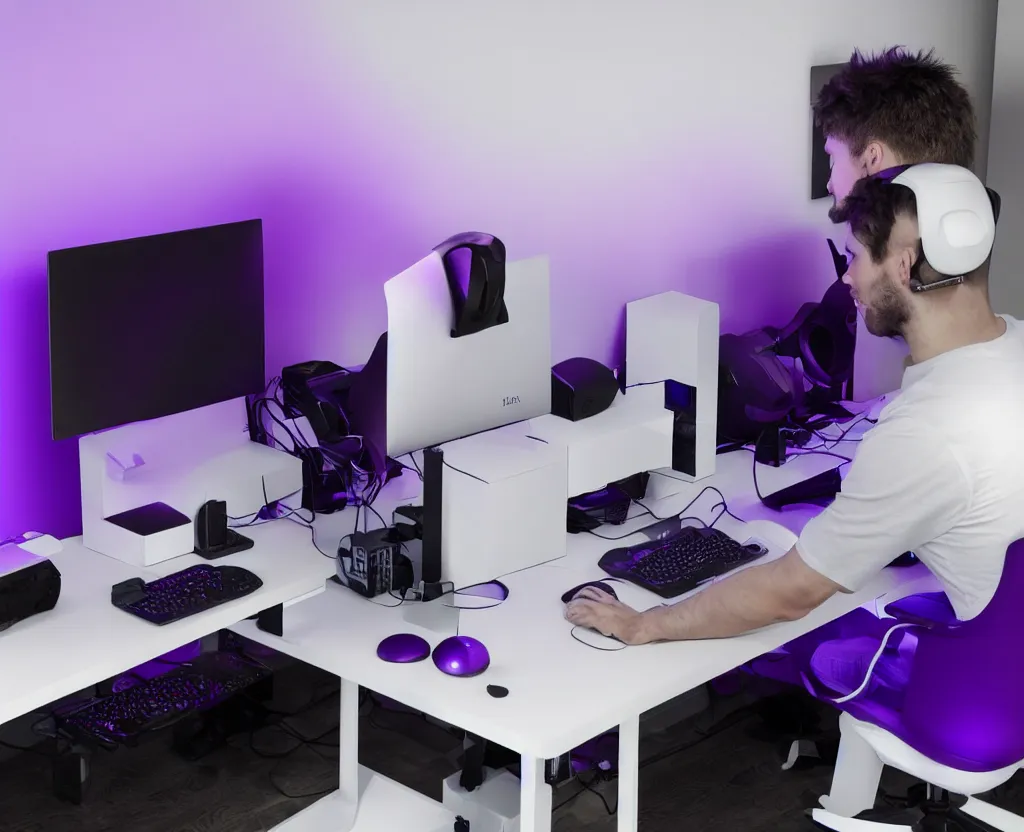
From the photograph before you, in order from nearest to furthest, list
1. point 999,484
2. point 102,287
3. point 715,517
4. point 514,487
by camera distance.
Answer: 1. point 999,484
2. point 102,287
3. point 514,487
4. point 715,517

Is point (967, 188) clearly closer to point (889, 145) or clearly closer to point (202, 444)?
point (889, 145)

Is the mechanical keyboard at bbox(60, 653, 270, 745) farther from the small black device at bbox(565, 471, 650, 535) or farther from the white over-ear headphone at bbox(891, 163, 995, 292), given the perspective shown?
the white over-ear headphone at bbox(891, 163, 995, 292)

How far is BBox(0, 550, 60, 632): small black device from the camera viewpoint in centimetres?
210

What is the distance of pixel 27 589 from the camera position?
7.01 ft

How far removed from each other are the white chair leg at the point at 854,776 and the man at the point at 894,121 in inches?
44.4

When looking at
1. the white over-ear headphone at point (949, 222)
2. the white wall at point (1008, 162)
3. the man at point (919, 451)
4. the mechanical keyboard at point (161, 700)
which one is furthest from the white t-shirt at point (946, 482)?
the white wall at point (1008, 162)

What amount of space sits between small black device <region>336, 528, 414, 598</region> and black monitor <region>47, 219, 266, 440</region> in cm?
41

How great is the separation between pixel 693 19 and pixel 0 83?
1.82 metres

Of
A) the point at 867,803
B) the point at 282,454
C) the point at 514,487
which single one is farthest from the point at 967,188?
the point at 282,454

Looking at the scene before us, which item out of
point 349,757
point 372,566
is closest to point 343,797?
point 349,757

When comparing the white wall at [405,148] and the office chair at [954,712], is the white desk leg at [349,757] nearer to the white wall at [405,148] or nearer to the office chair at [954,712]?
the white wall at [405,148]

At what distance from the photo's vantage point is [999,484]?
205cm

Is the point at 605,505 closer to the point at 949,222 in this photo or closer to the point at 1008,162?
the point at 949,222

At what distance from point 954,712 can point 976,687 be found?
6 cm
